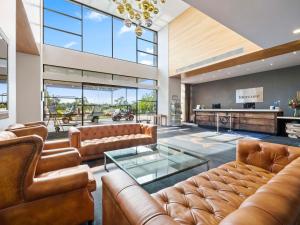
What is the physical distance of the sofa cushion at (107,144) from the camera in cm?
333

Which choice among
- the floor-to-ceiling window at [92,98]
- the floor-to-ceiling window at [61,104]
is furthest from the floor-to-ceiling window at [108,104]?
the floor-to-ceiling window at [61,104]

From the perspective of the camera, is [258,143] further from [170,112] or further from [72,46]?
[72,46]

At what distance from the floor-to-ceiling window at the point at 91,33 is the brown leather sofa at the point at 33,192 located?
694cm

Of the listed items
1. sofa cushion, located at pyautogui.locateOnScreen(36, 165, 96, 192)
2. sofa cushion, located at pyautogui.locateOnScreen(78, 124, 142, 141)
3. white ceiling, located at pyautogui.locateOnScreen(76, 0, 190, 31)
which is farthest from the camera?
white ceiling, located at pyautogui.locateOnScreen(76, 0, 190, 31)

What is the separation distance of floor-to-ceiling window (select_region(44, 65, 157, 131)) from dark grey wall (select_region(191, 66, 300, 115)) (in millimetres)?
3552

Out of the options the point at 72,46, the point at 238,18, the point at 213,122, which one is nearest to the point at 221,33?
the point at 238,18

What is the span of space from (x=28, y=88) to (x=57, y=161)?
471cm

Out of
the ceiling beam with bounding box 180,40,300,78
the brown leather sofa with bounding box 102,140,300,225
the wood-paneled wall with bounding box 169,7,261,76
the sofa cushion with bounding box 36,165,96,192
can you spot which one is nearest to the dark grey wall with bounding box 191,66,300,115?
the ceiling beam with bounding box 180,40,300,78

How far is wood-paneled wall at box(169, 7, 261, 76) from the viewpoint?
5.79 metres

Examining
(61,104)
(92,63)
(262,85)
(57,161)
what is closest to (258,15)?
(57,161)

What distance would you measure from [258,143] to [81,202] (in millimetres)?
2184

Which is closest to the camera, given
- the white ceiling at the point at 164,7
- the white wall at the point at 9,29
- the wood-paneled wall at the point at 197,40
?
the white wall at the point at 9,29

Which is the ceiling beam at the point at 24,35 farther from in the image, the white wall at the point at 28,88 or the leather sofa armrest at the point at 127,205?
the leather sofa armrest at the point at 127,205

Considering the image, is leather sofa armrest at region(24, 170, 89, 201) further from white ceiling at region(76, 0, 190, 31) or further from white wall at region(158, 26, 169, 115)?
white wall at region(158, 26, 169, 115)
